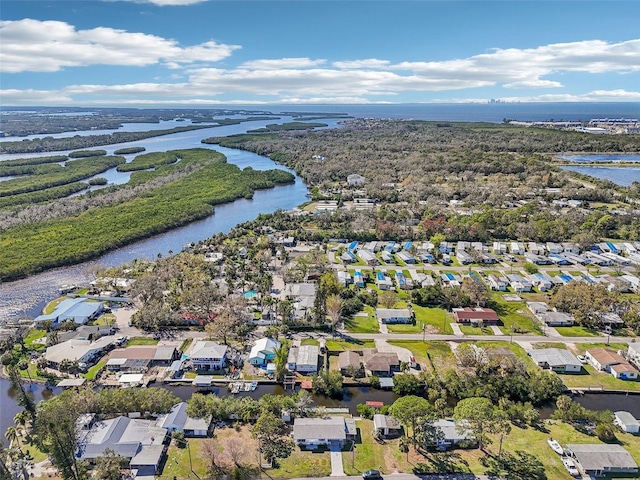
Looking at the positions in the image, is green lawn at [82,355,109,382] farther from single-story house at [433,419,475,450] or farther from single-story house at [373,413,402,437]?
single-story house at [433,419,475,450]

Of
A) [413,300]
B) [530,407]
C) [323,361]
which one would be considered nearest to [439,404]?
[530,407]

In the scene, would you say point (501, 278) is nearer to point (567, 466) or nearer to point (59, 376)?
point (567, 466)

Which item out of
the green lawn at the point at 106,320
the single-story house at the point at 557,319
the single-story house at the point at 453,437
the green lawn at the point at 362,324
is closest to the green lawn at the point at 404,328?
the green lawn at the point at 362,324

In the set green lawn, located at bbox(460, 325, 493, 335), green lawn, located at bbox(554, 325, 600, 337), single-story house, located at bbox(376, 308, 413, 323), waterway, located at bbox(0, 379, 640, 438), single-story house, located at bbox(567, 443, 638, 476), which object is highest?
single-story house, located at bbox(376, 308, 413, 323)

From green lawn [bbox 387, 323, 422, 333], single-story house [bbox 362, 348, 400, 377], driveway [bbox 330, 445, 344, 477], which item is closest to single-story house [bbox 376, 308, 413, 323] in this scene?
green lawn [bbox 387, 323, 422, 333]

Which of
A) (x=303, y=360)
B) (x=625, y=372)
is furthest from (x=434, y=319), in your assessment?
(x=625, y=372)

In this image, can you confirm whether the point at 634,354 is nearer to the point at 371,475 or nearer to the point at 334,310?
the point at 334,310

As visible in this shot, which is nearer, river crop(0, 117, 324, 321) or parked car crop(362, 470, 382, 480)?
parked car crop(362, 470, 382, 480)

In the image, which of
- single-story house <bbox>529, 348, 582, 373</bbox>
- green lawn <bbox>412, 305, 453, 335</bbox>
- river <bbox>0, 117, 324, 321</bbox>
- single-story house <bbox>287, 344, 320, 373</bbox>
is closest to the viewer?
single-story house <bbox>529, 348, 582, 373</bbox>
